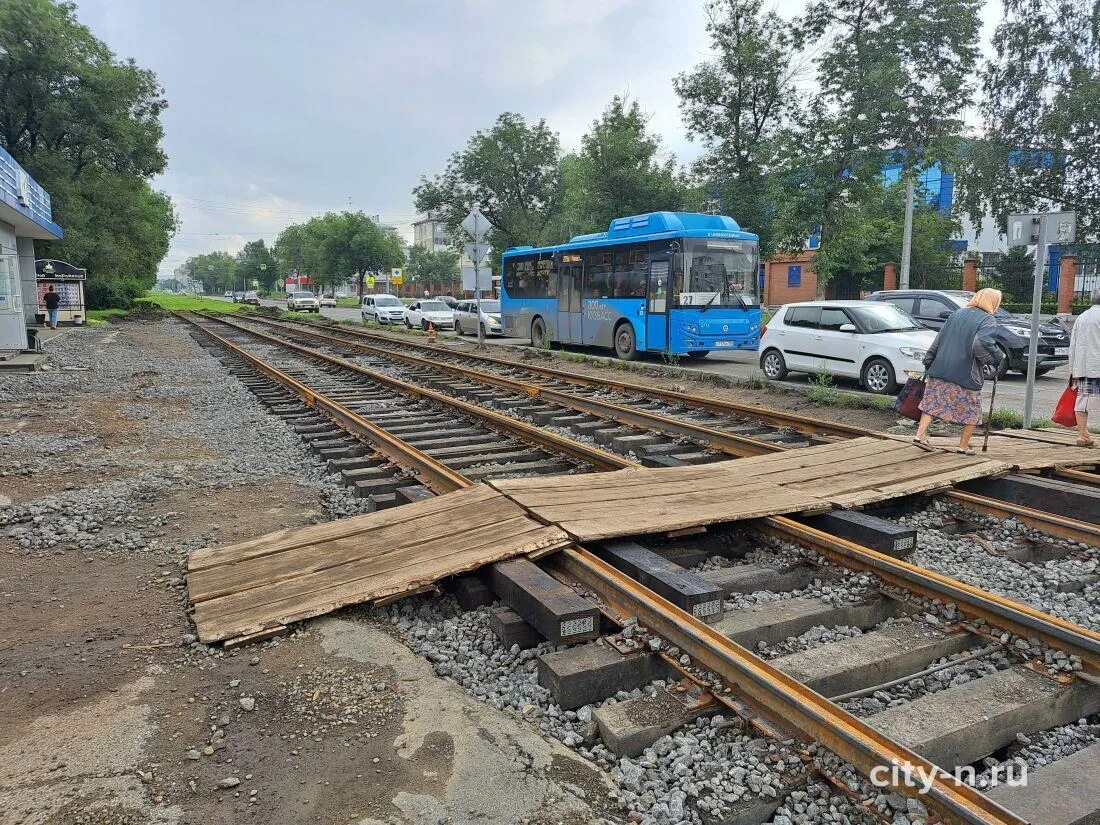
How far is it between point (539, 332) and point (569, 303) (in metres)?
2.16

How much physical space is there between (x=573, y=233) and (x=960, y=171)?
63.1 feet

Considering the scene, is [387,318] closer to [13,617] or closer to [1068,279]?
[1068,279]

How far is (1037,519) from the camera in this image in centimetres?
479

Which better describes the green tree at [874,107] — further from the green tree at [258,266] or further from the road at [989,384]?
the green tree at [258,266]

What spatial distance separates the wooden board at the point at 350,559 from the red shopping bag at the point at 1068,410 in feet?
19.9

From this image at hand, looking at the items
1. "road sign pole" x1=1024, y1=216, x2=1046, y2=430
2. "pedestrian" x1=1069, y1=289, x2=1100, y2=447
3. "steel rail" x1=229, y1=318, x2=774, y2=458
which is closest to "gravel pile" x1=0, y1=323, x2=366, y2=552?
"steel rail" x1=229, y1=318, x2=774, y2=458

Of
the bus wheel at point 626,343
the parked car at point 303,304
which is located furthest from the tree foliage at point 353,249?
the bus wheel at point 626,343

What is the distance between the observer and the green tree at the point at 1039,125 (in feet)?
91.0

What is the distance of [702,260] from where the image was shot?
16.6 meters

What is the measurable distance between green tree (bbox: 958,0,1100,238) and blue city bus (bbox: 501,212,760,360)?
18.7 meters

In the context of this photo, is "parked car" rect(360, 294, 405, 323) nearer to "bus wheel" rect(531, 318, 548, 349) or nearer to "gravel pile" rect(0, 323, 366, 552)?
"bus wheel" rect(531, 318, 548, 349)

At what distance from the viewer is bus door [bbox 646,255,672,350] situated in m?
16.9

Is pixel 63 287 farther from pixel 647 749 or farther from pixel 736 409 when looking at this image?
pixel 647 749

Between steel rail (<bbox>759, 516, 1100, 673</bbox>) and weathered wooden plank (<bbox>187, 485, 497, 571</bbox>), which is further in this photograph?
weathered wooden plank (<bbox>187, 485, 497, 571</bbox>)
